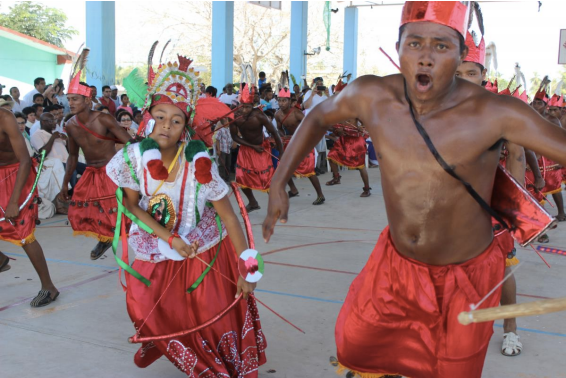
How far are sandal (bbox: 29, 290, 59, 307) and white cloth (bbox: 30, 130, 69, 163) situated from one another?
4442mm

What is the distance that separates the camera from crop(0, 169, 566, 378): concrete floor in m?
3.80

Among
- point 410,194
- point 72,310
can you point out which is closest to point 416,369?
point 410,194

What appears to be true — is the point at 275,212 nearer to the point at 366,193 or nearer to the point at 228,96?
the point at 366,193

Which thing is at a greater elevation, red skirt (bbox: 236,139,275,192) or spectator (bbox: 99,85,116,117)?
spectator (bbox: 99,85,116,117)

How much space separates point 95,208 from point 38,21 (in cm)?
2925

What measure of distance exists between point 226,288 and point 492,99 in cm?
178

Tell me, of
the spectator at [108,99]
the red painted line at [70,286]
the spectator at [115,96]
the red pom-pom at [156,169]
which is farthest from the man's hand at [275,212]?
the spectator at [115,96]

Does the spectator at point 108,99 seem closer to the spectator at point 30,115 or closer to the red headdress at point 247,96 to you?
the spectator at point 30,115

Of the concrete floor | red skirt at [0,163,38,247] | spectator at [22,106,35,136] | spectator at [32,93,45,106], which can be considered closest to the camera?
the concrete floor

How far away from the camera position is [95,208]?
6.10 meters

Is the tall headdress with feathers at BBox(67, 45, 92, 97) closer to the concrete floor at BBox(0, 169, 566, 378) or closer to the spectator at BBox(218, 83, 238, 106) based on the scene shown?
the concrete floor at BBox(0, 169, 566, 378)

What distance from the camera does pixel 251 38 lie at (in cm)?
3262

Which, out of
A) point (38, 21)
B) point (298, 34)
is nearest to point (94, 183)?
point (298, 34)

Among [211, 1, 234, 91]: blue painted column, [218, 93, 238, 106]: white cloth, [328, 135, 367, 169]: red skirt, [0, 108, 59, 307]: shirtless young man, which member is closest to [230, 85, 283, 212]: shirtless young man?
[328, 135, 367, 169]: red skirt
